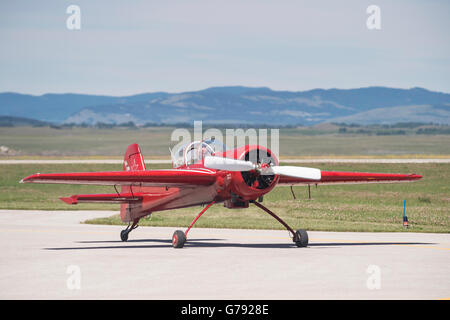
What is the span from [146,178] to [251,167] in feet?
9.71

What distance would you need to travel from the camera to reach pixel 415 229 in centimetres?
2528

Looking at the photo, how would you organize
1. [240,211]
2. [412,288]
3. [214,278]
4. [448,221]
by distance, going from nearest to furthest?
[412,288], [214,278], [448,221], [240,211]

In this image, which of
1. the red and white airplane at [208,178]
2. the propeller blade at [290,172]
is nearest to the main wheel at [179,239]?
the red and white airplane at [208,178]

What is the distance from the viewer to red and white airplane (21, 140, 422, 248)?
18000mm

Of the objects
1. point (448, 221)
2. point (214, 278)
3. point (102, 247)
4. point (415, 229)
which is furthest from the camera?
point (448, 221)

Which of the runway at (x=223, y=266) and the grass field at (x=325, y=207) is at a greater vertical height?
the runway at (x=223, y=266)

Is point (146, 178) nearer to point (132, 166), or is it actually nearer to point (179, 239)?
point (179, 239)

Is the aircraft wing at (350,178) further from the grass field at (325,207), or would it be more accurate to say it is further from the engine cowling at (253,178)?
the grass field at (325,207)

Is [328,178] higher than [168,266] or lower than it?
higher

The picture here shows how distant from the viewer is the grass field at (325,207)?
91.1 feet
